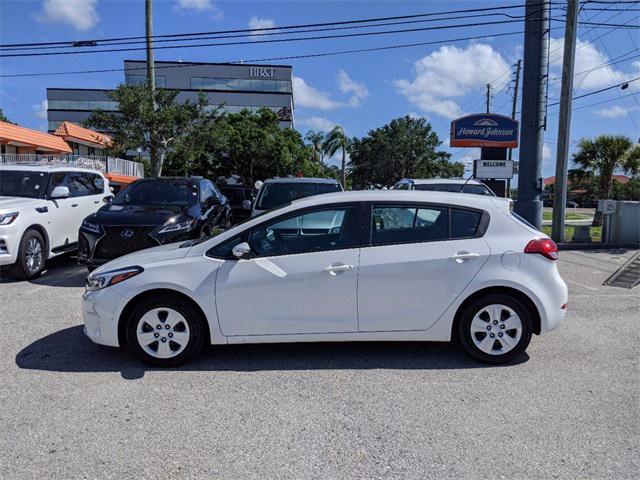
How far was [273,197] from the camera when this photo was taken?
9.54m

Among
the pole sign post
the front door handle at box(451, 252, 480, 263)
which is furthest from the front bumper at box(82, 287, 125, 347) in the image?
the pole sign post

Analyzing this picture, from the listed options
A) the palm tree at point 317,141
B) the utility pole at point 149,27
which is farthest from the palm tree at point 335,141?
the utility pole at point 149,27

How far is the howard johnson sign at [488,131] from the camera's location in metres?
20.0

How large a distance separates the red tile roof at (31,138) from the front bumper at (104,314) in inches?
989

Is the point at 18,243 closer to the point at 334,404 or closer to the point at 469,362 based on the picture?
the point at 334,404

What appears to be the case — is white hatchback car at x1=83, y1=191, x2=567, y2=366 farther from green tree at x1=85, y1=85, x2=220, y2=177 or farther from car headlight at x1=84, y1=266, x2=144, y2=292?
green tree at x1=85, y1=85, x2=220, y2=177

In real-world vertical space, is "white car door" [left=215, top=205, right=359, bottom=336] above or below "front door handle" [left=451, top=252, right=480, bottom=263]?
below

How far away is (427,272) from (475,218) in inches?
28.0

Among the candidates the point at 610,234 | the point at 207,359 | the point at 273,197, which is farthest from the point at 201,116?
the point at 207,359

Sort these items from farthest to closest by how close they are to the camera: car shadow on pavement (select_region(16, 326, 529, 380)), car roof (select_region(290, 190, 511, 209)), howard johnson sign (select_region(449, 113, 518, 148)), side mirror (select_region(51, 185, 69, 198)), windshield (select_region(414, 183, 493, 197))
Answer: howard johnson sign (select_region(449, 113, 518, 148)) < windshield (select_region(414, 183, 493, 197)) < side mirror (select_region(51, 185, 69, 198)) < car roof (select_region(290, 190, 511, 209)) < car shadow on pavement (select_region(16, 326, 529, 380))

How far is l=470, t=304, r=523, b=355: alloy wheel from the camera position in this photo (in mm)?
4480

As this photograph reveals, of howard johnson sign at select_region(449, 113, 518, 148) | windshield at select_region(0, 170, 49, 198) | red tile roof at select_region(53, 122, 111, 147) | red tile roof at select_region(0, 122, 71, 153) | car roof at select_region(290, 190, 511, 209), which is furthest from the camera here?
red tile roof at select_region(53, 122, 111, 147)

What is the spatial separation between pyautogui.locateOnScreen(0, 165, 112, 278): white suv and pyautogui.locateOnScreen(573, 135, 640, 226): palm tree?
18.6m

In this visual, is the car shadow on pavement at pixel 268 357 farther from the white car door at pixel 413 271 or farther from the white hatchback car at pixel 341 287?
the white car door at pixel 413 271
